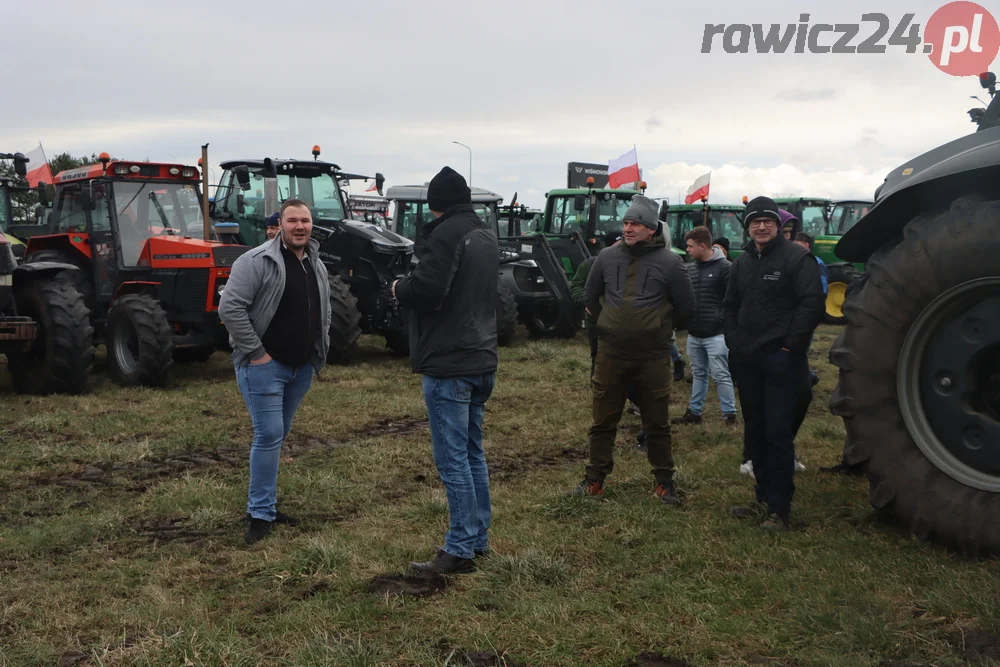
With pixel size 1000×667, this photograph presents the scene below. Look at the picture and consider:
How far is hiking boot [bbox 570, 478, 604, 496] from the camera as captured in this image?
559 centimetres

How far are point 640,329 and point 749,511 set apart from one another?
1.17 metres

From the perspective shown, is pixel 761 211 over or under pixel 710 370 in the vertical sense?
over

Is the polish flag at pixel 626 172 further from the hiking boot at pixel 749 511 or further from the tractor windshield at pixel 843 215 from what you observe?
the hiking boot at pixel 749 511

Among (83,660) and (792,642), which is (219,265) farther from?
(792,642)

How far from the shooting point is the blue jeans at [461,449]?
13.7 feet

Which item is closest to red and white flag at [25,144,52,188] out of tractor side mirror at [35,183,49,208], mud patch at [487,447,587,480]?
tractor side mirror at [35,183,49,208]

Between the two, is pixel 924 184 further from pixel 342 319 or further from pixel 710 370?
pixel 342 319

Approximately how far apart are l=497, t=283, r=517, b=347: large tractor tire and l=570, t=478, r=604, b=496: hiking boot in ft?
24.2

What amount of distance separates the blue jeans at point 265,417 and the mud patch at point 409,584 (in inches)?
39.5

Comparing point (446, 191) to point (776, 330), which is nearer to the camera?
point (446, 191)

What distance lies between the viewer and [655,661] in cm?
335

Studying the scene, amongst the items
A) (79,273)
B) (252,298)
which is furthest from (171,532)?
(79,273)

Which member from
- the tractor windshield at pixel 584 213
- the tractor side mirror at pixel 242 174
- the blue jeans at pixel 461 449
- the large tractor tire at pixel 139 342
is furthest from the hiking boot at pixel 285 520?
the tractor windshield at pixel 584 213

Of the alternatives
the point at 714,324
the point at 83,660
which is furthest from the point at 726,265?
the point at 83,660
